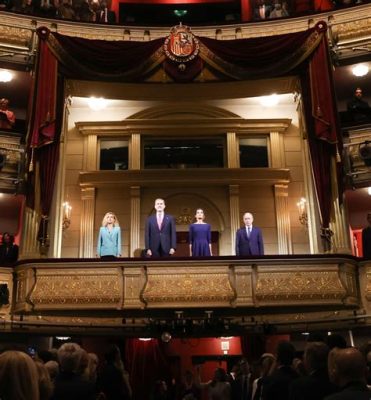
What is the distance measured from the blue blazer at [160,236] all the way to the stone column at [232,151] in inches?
122

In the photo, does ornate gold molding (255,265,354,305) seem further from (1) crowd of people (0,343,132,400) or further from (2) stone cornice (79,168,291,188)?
(1) crowd of people (0,343,132,400)

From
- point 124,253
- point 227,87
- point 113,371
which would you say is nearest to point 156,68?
point 227,87

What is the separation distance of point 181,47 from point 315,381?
27.8 feet

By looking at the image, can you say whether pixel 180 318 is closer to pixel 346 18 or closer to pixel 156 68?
pixel 156 68

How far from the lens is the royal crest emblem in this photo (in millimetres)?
10453

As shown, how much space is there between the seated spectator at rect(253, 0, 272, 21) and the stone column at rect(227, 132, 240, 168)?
260cm

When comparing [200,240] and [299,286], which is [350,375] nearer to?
[299,286]

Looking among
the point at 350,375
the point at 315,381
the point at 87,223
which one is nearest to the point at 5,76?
the point at 87,223

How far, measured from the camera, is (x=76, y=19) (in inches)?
454

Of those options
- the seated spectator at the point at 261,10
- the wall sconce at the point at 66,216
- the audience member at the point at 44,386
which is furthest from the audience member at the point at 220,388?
the seated spectator at the point at 261,10

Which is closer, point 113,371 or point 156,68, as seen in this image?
point 113,371

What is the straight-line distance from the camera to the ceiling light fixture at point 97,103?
1225cm

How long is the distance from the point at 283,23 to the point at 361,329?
6.32m

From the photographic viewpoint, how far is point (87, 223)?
11703mm
